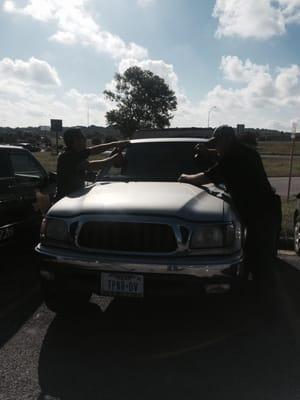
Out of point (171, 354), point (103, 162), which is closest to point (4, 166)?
point (103, 162)

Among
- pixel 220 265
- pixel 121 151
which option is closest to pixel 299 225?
pixel 121 151

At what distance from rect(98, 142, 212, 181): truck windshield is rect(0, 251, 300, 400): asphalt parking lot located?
1.38 meters

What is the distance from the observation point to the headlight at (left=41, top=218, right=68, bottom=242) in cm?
404

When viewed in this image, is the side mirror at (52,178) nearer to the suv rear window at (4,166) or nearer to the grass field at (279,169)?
the suv rear window at (4,166)

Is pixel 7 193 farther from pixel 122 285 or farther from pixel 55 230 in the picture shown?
pixel 122 285

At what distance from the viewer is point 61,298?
4266 millimetres

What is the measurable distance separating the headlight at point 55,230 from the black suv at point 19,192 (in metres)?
1.65

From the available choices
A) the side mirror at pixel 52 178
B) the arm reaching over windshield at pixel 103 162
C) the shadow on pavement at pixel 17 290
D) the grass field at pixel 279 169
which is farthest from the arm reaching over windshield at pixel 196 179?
the grass field at pixel 279 169

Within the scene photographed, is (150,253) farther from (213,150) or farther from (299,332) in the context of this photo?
(213,150)

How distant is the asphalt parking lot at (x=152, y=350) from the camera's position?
10.6ft

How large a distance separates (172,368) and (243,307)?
58.9 inches

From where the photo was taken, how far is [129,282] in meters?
3.76

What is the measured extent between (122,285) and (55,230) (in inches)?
31.1

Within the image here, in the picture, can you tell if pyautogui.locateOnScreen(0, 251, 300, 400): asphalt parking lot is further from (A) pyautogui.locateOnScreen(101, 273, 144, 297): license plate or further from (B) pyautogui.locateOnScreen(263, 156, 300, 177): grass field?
(B) pyautogui.locateOnScreen(263, 156, 300, 177): grass field
